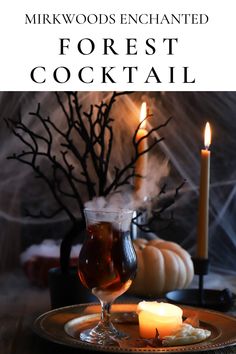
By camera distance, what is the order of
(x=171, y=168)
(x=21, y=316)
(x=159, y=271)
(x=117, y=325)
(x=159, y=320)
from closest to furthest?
(x=159, y=320)
(x=117, y=325)
(x=21, y=316)
(x=159, y=271)
(x=171, y=168)

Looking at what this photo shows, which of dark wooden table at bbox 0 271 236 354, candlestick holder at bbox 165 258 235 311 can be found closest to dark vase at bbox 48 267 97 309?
dark wooden table at bbox 0 271 236 354

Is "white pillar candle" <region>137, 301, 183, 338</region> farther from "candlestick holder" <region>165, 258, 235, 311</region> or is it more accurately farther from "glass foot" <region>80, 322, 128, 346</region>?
"candlestick holder" <region>165, 258, 235, 311</region>

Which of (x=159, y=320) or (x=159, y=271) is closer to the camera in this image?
(x=159, y=320)

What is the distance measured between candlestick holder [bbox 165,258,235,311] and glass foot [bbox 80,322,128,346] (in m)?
0.31

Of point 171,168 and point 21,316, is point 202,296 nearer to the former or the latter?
point 21,316

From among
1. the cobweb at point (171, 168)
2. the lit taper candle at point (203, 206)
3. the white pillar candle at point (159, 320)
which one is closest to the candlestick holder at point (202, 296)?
the lit taper candle at point (203, 206)

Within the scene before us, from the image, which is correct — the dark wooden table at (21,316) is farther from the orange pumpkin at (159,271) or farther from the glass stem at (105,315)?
the orange pumpkin at (159,271)

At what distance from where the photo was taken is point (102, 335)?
50.5 inches

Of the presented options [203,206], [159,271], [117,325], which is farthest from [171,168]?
[117,325]

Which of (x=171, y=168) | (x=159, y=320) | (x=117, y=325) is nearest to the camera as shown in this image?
(x=159, y=320)

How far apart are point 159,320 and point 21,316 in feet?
1.43
